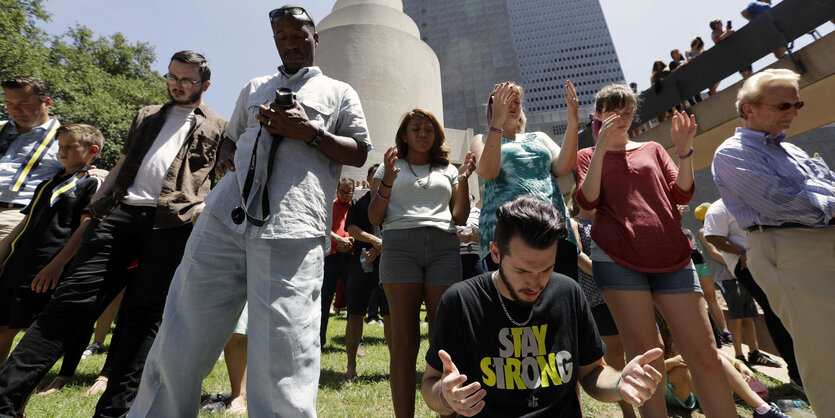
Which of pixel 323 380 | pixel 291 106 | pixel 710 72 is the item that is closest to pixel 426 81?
pixel 710 72

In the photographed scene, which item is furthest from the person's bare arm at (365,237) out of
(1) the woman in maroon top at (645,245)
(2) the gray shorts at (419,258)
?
(1) the woman in maroon top at (645,245)

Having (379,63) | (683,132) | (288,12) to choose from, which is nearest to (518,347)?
(288,12)

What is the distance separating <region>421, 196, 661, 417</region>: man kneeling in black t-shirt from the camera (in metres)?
1.63

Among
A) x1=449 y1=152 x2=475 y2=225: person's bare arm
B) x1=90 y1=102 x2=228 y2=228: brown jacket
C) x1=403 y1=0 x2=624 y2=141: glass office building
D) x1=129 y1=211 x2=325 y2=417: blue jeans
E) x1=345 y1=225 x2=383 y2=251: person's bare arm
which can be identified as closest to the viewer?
x1=129 y1=211 x2=325 y2=417: blue jeans

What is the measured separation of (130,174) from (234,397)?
1699 millimetres

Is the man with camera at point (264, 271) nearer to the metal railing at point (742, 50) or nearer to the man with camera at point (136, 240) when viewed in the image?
the man with camera at point (136, 240)

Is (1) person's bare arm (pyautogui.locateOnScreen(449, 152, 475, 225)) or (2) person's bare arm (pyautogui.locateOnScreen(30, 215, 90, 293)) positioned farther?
(1) person's bare arm (pyautogui.locateOnScreen(449, 152, 475, 225))

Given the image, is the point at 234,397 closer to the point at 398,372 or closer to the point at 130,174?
the point at 398,372

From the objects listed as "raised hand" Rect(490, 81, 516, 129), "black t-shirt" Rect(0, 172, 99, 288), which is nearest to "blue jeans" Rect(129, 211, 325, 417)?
"raised hand" Rect(490, 81, 516, 129)

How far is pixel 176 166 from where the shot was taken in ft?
9.09

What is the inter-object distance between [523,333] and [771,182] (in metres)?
1.86

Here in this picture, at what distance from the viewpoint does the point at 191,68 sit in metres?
2.80

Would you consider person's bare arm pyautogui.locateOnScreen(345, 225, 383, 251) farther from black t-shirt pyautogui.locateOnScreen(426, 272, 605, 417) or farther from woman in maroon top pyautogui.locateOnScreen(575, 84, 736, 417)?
black t-shirt pyautogui.locateOnScreen(426, 272, 605, 417)

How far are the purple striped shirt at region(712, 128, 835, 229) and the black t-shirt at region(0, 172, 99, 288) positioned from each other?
13.6ft
